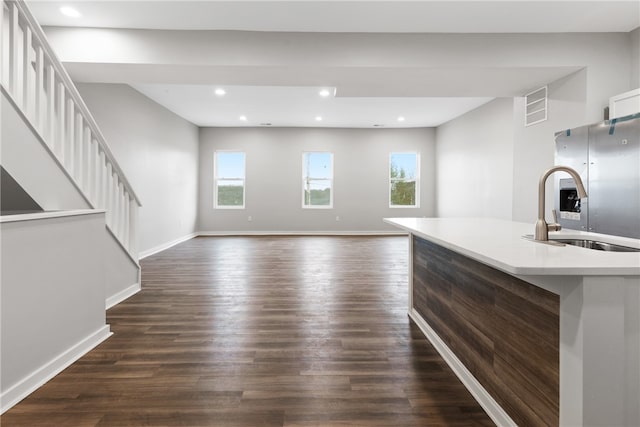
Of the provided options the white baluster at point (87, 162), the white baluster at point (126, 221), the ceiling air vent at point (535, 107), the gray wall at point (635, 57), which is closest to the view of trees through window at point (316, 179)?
the ceiling air vent at point (535, 107)

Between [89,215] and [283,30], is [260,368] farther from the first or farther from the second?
[283,30]

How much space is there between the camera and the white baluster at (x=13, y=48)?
2.26m

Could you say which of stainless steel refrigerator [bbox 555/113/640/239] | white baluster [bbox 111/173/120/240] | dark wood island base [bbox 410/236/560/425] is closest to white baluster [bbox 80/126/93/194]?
white baluster [bbox 111/173/120/240]

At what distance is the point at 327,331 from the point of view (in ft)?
8.98

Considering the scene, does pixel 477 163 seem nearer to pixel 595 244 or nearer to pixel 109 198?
pixel 595 244

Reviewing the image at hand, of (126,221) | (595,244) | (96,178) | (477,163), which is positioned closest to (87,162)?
(96,178)

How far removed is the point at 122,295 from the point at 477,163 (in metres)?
6.65

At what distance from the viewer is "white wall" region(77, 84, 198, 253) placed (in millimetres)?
5043

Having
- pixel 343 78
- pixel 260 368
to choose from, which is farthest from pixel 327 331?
pixel 343 78

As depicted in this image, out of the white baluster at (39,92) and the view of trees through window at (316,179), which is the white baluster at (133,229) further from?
the view of trees through window at (316,179)

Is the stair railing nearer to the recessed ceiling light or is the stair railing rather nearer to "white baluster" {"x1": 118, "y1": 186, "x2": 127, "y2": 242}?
"white baluster" {"x1": 118, "y1": 186, "x2": 127, "y2": 242}

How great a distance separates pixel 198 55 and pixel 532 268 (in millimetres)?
3779

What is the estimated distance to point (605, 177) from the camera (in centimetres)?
326

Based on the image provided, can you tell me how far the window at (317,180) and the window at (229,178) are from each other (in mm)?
1688
